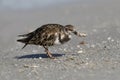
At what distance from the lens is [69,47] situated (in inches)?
598

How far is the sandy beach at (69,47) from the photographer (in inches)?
486

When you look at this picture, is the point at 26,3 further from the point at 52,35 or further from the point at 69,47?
the point at 52,35

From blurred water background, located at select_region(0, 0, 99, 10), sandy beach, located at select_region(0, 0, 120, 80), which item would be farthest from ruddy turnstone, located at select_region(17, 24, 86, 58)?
blurred water background, located at select_region(0, 0, 99, 10)

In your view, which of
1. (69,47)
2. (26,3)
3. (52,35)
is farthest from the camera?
(26,3)

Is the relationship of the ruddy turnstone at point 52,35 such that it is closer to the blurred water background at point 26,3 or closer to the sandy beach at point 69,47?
the sandy beach at point 69,47

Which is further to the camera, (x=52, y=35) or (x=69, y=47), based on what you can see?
(x=69, y=47)

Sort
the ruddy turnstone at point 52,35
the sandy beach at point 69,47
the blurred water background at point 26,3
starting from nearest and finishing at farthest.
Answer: the sandy beach at point 69,47 < the ruddy turnstone at point 52,35 < the blurred water background at point 26,3

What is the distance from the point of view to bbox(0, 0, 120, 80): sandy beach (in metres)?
12.3

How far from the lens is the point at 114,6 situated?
22.8 m

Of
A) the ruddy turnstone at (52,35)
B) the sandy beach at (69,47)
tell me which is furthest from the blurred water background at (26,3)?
Result: the ruddy turnstone at (52,35)

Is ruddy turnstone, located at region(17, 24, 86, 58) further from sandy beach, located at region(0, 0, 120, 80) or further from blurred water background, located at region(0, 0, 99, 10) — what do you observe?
blurred water background, located at region(0, 0, 99, 10)

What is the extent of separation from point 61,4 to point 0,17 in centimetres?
256

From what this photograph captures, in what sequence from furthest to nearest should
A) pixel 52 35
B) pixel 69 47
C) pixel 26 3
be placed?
pixel 26 3 → pixel 69 47 → pixel 52 35

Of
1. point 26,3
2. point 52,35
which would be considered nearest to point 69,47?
point 52,35
